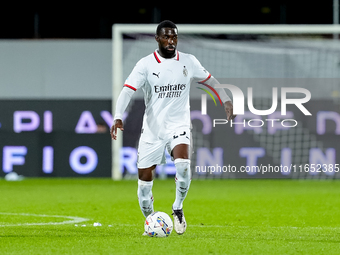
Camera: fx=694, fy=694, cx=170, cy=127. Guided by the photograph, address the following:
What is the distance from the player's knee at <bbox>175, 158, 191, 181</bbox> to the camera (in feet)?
19.6

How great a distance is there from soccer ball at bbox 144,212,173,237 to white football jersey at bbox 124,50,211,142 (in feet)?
2.38

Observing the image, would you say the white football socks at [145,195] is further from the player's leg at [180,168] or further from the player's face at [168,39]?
the player's face at [168,39]

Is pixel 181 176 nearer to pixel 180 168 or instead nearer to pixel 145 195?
pixel 180 168

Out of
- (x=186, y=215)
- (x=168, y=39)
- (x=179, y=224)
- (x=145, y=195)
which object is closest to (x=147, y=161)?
(x=145, y=195)

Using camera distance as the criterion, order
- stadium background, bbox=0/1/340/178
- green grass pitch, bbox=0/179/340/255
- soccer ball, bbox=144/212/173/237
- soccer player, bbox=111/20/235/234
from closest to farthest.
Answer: green grass pitch, bbox=0/179/340/255
soccer ball, bbox=144/212/173/237
soccer player, bbox=111/20/235/234
stadium background, bbox=0/1/340/178

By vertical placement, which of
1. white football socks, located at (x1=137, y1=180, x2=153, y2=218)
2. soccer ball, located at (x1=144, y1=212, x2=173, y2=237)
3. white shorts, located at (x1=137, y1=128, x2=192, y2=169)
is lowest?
soccer ball, located at (x1=144, y1=212, x2=173, y2=237)

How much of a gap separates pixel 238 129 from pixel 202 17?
5.10 m

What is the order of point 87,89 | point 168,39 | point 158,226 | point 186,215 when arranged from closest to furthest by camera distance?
point 158,226, point 168,39, point 186,215, point 87,89

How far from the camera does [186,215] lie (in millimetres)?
8438

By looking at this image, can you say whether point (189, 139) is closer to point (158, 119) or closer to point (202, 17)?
point (158, 119)

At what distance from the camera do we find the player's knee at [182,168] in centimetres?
596

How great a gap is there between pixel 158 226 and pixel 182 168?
538 millimetres

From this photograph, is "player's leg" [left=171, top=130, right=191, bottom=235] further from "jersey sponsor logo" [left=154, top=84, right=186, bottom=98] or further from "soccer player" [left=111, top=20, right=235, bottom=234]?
"jersey sponsor logo" [left=154, top=84, right=186, bottom=98]

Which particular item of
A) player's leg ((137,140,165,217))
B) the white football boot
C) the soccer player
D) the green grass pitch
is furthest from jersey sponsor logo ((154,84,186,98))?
the green grass pitch
